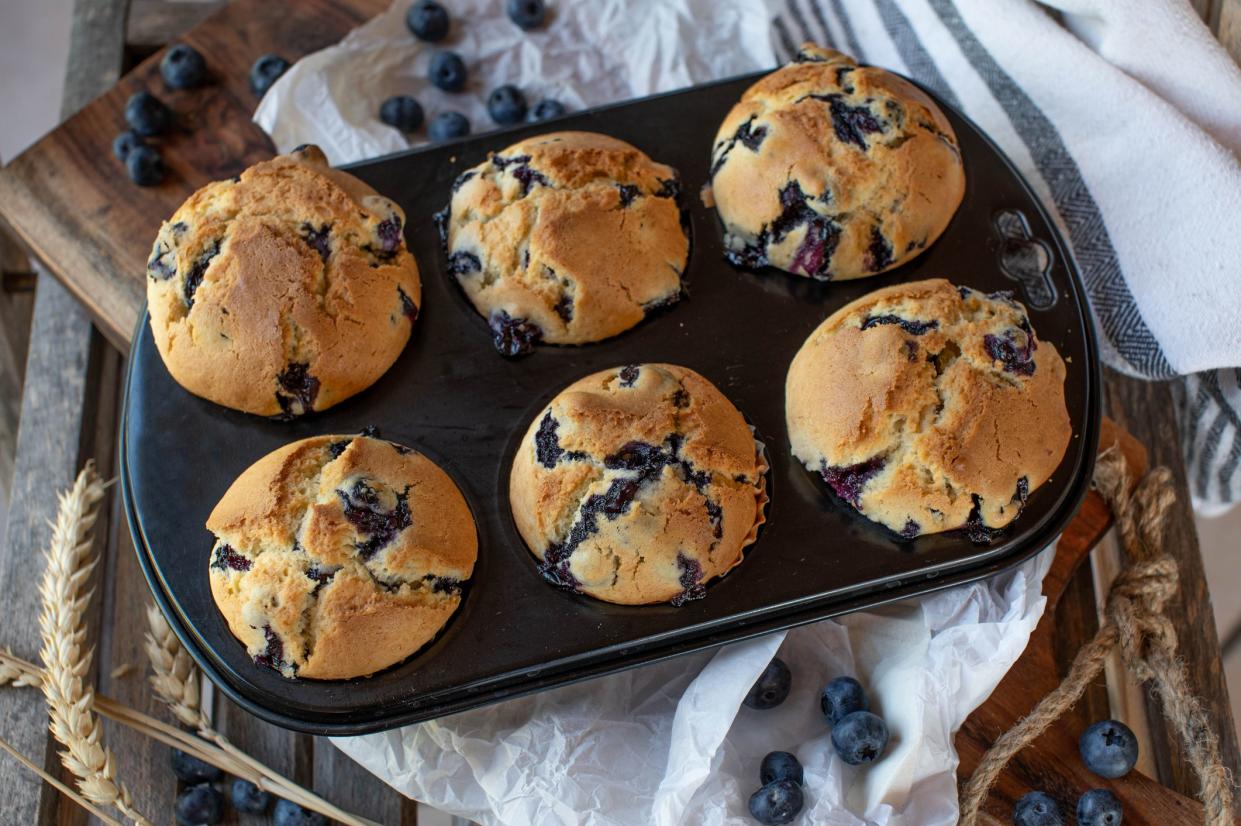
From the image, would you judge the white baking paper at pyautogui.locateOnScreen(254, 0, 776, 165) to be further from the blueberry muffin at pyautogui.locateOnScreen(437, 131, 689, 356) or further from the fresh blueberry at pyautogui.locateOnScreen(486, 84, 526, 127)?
the blueberry muffin at pyautogui.locateOnScreen(437, 131, 689, 356)

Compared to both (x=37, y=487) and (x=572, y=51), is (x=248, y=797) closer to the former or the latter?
(x=37, y=487)

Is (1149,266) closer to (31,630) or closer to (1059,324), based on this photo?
(1059,324)

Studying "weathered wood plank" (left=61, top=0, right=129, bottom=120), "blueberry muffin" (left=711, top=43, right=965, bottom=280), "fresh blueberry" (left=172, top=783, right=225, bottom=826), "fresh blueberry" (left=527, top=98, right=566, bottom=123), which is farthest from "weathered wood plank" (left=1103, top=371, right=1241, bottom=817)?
"weathered wood plank" (left=61, top=0, right=129, bottom=120)

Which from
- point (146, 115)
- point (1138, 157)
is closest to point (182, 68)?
point (146, 115)

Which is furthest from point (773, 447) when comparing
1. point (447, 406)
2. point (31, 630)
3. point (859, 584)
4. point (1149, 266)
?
point (31, 630)

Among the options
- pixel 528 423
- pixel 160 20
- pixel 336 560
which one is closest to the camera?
pixel 336 560
